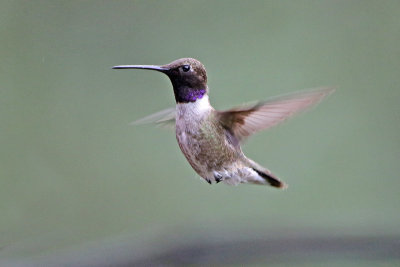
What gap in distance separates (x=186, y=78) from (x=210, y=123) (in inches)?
5.5

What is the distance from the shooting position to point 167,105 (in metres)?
3.84

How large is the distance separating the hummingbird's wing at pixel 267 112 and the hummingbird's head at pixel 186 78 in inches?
3.2

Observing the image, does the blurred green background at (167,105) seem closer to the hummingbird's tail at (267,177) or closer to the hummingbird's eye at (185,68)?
the hummingbird's tail at (267,177)

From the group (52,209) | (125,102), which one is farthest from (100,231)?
(125,102)

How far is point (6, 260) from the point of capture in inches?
67.6

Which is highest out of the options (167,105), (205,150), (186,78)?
(167,105)

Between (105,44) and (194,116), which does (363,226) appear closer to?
(194,116)

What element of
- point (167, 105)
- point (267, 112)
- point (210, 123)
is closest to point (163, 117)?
point (210, 123)

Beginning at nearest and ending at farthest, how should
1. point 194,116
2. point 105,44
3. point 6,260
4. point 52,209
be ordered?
1. point 194,116
2. point 6,260
3. point 105,44
4. point 52,209

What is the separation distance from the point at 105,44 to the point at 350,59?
1518 mm

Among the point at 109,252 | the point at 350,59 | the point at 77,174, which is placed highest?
the point at 350,59

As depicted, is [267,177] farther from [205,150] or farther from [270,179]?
[205,150]

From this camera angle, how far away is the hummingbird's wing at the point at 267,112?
4.36ft

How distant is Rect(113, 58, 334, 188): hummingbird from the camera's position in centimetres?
147
